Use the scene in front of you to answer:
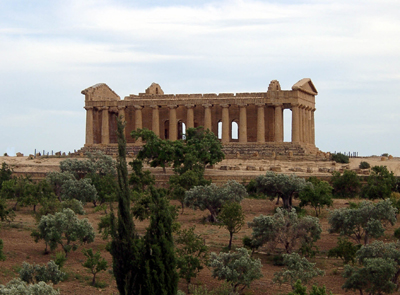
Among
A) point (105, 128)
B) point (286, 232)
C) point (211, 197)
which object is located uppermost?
point (105, 128)

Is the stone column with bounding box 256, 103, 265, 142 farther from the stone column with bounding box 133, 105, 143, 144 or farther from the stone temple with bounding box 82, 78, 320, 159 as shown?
the stone column with bounding box 133, 105, 143, 144

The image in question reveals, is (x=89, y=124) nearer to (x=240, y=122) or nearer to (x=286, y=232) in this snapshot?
(x=240, y=122)

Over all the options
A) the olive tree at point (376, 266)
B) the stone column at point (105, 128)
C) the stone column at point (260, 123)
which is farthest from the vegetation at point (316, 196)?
the stone column at point (105, 128)

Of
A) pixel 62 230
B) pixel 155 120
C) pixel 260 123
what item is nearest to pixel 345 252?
pixel 62 230

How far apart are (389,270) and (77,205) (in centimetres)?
1890

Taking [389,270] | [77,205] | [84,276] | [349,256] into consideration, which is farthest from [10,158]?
[389,270]

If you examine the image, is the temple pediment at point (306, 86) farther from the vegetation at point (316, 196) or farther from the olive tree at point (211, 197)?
the olive tree at point (211, 197)

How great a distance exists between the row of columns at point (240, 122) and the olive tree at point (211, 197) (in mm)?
22753

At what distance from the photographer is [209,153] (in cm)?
5572

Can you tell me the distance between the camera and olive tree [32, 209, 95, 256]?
37125 mm

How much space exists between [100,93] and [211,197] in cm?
3254

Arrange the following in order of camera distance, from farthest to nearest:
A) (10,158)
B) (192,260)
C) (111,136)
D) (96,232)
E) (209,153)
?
(111,136), (10,158), (209,153), (96,232), (192,260)

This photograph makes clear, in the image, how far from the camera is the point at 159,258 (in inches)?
1121

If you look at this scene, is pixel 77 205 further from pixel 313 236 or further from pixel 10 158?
pixel 10 158
